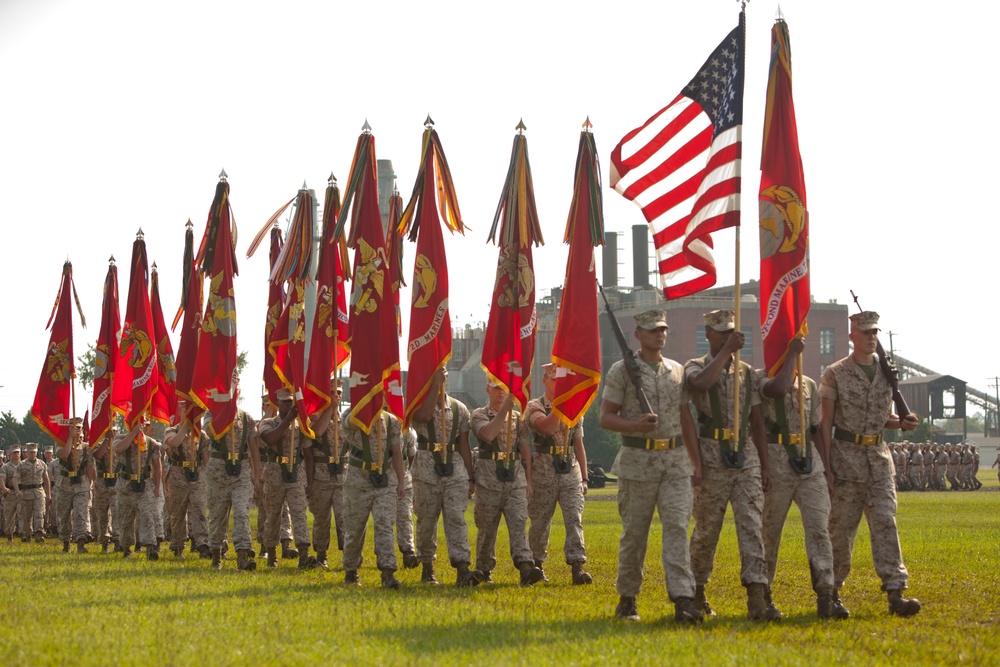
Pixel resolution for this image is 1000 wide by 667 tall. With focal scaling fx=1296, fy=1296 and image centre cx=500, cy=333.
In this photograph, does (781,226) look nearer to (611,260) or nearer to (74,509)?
(74,509)

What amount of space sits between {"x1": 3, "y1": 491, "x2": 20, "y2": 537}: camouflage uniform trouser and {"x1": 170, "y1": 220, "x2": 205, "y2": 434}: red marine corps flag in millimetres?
9089

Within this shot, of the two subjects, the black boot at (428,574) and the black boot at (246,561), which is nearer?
the black boot at (428,574)

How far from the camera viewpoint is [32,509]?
2631 cm

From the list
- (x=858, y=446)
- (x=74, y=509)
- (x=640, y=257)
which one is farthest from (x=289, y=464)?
(x=640, y=257)

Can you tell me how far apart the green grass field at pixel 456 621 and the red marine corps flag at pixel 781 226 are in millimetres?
2437

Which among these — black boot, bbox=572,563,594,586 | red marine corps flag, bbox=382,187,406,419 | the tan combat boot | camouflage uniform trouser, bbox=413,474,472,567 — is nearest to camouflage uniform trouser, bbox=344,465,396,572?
camouflage uniform trouser, bbox=413,474,472,567

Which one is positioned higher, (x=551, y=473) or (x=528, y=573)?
(x=551, y=473)

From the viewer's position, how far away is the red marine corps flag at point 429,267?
14250mm

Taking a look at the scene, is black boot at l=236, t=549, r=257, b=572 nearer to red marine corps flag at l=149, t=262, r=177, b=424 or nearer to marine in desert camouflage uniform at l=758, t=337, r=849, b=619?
red marine corps flag at l=149, t=262, r=177, b=424

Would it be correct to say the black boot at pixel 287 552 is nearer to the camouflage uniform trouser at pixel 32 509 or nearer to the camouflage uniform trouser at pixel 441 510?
the camouflage uniform trouser at pixel 441 510

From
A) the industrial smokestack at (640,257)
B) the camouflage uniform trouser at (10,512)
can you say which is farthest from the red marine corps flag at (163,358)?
the industrial smokestack at (640,257)

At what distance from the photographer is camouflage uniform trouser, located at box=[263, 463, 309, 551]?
16609 mm

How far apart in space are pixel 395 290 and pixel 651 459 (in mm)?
7604

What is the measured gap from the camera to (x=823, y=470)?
35.2 ft
